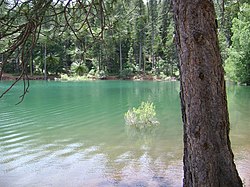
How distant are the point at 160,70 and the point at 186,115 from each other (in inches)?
1960

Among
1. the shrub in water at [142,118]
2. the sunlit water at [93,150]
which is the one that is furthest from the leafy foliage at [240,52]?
the shrub in water at [142,118]

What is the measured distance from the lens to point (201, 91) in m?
2.36

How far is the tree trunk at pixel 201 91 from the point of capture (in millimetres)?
2342

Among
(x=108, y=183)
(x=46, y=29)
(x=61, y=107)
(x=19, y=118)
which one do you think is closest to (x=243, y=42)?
(x=61, y=107)

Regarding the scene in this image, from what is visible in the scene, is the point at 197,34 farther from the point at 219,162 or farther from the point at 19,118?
the point at 19,118

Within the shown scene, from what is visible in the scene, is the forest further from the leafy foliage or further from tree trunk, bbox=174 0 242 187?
tree trunk, bbox=174 0 242 187

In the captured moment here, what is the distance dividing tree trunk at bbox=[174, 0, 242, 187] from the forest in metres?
0.30

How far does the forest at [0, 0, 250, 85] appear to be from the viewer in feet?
9.36

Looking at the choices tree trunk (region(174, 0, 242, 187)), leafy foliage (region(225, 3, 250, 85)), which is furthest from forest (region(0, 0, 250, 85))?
tree trunk (region(174, 0, 242, 187))

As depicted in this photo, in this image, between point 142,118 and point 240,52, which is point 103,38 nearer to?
point 142,118

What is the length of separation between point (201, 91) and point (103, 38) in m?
1.32

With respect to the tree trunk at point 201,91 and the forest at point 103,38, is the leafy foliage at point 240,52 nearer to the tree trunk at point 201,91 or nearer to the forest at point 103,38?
the forest at point 103,38

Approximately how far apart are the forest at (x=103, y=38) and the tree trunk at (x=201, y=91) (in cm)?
30

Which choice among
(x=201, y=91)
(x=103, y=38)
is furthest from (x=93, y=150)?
(x=201, y=91)
